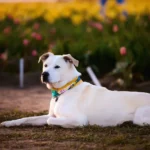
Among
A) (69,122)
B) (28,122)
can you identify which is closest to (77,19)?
(28,122)

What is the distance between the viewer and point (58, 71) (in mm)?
8703

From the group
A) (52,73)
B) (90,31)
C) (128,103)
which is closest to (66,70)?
(52,73)

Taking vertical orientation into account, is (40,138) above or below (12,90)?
above

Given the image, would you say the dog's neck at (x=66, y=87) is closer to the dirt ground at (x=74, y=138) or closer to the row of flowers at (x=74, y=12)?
the dirt ground at (x=74, y=138)

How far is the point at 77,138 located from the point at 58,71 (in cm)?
136

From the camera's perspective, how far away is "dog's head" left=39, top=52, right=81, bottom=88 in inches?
339

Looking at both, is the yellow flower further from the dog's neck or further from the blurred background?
the dog's neck

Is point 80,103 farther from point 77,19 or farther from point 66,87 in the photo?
point 77,19

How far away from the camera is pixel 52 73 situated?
28.3 feet

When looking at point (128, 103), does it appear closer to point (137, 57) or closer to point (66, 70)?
point (66, 70)

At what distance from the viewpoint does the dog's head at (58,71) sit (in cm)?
862

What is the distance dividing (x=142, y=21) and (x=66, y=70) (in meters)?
7.78

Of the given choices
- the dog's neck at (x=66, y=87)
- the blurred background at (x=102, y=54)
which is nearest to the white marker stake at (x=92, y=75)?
the blurred background at (x=102, y=54)

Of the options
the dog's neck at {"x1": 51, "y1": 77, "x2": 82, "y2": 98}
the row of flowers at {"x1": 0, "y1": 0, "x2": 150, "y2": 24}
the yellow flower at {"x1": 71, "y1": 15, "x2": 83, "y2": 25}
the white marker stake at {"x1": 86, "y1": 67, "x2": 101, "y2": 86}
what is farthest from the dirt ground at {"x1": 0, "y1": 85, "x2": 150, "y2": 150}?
the yellow flower at {"x1": 71, "y1": 15, "x2": 83, "y2": 25}
